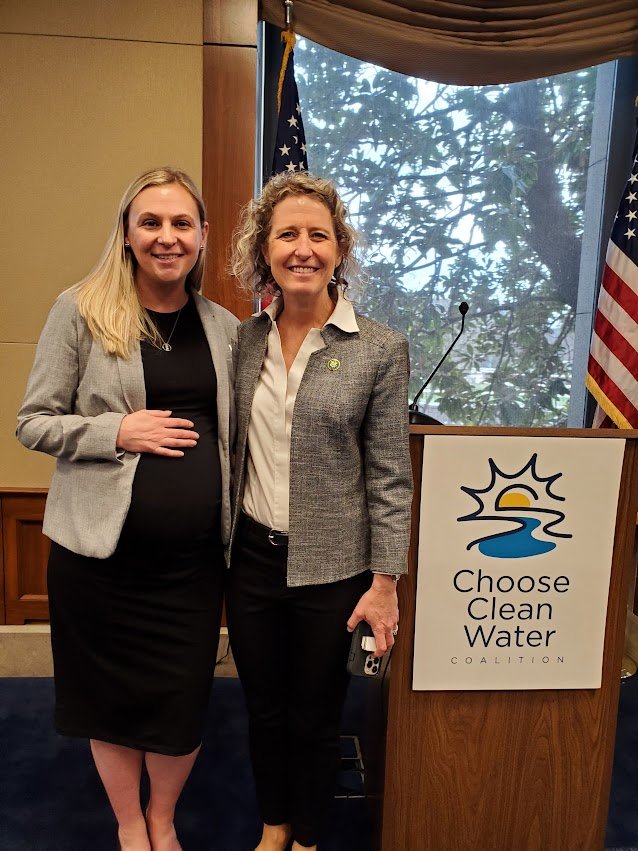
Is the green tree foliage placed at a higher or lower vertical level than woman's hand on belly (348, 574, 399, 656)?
higher

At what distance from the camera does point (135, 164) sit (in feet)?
7.80

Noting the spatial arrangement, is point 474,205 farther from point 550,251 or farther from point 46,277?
point 46,277

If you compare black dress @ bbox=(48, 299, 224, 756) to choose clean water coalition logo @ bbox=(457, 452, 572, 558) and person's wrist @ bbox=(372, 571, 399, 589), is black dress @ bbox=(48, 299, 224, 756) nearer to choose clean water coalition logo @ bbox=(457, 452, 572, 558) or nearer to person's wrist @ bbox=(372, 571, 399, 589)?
person's wrist @ bbox=(372, 571, 399, 589)

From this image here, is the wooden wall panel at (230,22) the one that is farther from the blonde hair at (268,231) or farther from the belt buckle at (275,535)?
the belt buckle at (275,535)

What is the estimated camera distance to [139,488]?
4.33 feet

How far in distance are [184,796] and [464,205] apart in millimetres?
2694

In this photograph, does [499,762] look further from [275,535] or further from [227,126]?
[227,126]

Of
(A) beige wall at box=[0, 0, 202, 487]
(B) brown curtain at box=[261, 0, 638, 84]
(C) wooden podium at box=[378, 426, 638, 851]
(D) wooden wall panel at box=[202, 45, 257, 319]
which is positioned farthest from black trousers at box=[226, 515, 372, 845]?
(B) brown curtain at box=[261, 0, 638, 84]

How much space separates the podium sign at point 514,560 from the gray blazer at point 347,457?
10 centimetres

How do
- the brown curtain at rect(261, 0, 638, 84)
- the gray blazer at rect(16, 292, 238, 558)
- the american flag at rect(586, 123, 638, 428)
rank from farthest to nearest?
the american flag at rect(586, 123, 638, 428), the brown curtain at rect(261, 0, 638, 84), the gray blazer at rect(16, 292, 238, 558)

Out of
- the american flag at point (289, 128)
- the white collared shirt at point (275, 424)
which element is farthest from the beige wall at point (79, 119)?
the white collared shirt at point (275, 424)

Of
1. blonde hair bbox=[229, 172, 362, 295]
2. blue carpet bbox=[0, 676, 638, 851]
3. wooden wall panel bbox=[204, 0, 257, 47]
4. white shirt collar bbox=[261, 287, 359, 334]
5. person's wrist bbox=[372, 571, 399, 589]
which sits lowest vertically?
blue carpet bbox=[0, 676, 638, 851]

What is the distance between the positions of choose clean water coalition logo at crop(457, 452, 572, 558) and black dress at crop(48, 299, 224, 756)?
62 cm

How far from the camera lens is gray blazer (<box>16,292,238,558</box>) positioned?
4.24 ft
